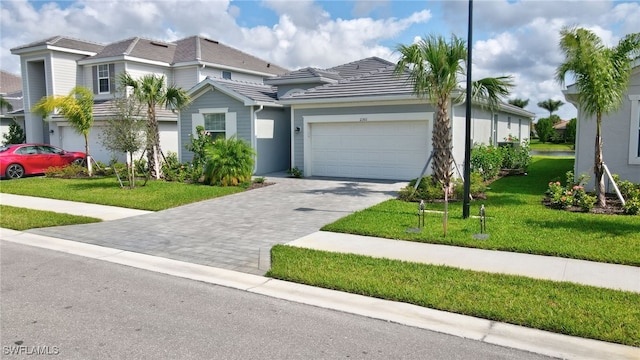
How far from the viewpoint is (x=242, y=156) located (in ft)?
54.7

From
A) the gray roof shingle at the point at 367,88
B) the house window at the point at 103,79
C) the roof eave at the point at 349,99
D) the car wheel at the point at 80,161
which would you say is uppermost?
→ the house window at the point at 103,79

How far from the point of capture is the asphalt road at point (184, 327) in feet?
14.9

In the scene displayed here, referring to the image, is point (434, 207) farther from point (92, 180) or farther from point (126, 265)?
point (92, 180)

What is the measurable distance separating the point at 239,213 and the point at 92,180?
32.3ft

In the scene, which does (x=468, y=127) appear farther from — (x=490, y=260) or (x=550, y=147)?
(x=550, y=147)

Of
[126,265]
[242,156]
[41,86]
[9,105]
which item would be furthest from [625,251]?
[9,105]

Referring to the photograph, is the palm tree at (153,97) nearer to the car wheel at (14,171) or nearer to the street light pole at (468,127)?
the car wheel at (14,171)

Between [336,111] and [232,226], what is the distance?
8.84 metres

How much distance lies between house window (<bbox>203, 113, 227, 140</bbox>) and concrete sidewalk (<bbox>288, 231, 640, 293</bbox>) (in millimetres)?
11976

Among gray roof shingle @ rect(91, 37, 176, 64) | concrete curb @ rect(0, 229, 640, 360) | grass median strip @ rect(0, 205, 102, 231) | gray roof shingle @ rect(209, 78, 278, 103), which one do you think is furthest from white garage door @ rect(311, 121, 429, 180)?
gray roof shingle @ rect(91, 37, 176, 64)

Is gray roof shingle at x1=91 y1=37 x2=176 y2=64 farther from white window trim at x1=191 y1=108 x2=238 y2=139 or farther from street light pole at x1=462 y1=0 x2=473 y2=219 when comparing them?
street light pole at x1=462 y1=0 x2=473 y2=219

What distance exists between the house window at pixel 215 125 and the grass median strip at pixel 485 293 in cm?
1331

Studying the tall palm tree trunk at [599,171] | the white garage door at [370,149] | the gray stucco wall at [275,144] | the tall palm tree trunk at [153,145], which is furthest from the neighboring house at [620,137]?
the tall palm tree trunk at [153,145]

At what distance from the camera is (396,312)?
5531 millimetres
